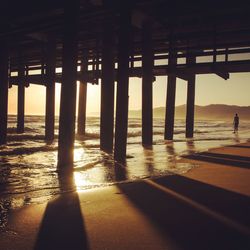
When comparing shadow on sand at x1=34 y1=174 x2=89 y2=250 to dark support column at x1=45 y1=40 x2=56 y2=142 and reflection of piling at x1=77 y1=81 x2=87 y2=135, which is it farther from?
reflection of piling at x1=77 y1=81 x2=87 y2=135

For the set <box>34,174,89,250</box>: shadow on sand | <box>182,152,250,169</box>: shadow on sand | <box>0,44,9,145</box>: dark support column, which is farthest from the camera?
<box>0,44,9,145</box>: dark support column

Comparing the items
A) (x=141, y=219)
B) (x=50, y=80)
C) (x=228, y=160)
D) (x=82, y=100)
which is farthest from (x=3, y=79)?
(x=141, y=219)

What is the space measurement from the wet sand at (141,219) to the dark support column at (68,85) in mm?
2798

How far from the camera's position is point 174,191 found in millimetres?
5195

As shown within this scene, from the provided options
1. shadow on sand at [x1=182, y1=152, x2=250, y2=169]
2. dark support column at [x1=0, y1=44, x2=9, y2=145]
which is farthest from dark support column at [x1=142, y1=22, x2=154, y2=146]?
dark support column at [x1=0, y1=44, x2=9, y2=145]

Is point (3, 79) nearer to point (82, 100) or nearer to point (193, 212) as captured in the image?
point (82, 100)

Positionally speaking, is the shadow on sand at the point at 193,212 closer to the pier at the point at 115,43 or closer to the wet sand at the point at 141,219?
the wet sand at the point at 141,219

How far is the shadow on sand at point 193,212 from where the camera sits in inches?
131

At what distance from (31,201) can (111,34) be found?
23.1 ft

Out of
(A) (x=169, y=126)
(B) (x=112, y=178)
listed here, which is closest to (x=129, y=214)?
(B) (x=112, y=178)

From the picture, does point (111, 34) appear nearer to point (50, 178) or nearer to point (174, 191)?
point (50, 178)

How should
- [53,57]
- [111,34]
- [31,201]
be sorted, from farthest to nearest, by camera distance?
[53,57], [111,34], [31,201]

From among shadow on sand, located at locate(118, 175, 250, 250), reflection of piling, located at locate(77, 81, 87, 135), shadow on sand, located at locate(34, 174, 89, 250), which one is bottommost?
shadow on sand, located at locate(34, 174, 89, 250)

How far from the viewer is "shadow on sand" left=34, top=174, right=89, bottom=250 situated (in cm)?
326
